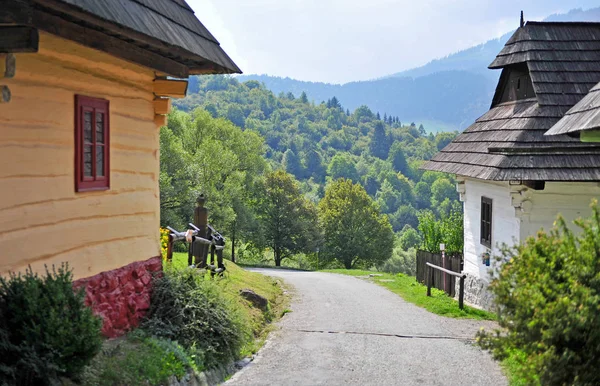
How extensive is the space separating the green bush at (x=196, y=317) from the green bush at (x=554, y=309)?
4369mm

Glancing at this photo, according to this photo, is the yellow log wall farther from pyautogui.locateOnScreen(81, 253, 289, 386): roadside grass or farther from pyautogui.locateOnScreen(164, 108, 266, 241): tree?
pyautogui.locateOnScreen(164, 108, 266, 241): tree

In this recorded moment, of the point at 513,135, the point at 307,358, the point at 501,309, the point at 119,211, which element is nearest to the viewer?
the point at 501,309

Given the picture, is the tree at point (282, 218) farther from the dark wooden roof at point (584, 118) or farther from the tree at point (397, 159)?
the tree at point (397, 159)

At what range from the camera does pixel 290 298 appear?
17.3 metres

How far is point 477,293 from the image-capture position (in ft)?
55.1

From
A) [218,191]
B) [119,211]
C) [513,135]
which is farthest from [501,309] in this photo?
[218,191]

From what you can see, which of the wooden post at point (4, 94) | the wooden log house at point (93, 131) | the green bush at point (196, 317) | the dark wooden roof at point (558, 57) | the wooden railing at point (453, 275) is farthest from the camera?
the dark wooden roof at point (558, 57)

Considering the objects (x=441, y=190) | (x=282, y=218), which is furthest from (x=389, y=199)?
(x=282, y=218)

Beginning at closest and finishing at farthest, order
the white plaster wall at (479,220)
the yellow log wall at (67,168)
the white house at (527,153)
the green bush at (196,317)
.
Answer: the yellow log wall at (67,168) < the green bush at (196,317) < the white house at (527,153) < the white plaster wall at (479,220)

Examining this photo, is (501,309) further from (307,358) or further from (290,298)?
(290,298)

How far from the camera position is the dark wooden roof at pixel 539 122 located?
1348 centimetres

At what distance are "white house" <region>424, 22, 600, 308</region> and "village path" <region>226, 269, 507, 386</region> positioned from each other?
249cm

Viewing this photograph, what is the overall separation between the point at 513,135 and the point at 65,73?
402 inches

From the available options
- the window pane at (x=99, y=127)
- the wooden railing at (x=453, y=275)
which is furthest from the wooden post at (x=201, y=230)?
the wooden railing at (x=453, y=275)
